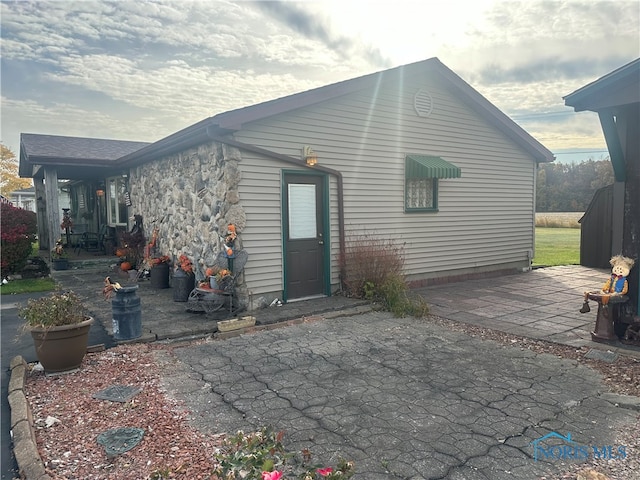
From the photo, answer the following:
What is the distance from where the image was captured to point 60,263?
1115cm

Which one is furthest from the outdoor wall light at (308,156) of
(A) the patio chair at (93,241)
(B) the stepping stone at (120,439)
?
(A) the patio chair at (93,241)

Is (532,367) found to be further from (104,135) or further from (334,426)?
(104,135)

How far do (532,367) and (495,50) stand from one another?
6.95m

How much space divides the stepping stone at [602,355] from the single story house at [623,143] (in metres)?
0.68

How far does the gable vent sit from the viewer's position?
8805 mm

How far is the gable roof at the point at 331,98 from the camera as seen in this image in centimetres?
624

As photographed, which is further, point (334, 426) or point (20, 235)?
point (20, 235)

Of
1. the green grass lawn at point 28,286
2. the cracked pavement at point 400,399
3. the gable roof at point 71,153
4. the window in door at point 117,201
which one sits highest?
the gable roof at point 71,153

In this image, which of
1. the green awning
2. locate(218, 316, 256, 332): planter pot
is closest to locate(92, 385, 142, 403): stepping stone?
locate(218, 316, 256, 332): planter pot

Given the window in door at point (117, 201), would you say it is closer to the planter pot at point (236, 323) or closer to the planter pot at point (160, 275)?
the planter pot at point (160, 275)

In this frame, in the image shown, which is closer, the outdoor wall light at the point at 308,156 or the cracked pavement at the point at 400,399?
the cracked pavement at the point at 400,399

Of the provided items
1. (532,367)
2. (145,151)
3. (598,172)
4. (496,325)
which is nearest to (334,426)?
(532,367)

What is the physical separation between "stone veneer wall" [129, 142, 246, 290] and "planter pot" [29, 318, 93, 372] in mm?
2671

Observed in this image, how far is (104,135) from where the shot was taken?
21.5m
